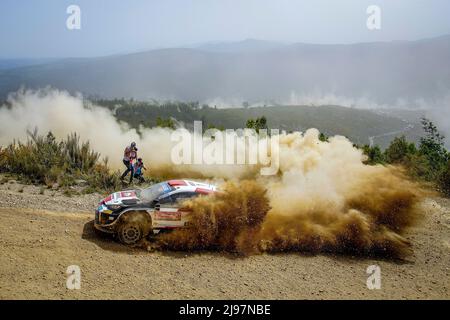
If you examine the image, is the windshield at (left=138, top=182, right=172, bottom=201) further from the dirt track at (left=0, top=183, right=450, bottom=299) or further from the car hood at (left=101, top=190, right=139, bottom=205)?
the dirt track at (left=0, top=183, right=450, bottom=299)

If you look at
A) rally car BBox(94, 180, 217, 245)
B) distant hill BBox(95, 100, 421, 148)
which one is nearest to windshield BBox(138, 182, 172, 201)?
rally car BBox(94, 180, 217, 245)

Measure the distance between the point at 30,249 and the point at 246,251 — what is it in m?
5.94

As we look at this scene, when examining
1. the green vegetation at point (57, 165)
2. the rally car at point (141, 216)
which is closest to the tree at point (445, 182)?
the rally car at point (141, 216)

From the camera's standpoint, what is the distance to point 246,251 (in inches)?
417

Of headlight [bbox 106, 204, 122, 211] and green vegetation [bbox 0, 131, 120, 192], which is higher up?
green vegetation [bbox 0, 131, 120, 192]

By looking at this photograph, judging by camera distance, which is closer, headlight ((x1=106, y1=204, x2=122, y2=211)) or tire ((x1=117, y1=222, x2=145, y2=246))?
tire ((x1=117, y1=222, x2=145, y2=246))

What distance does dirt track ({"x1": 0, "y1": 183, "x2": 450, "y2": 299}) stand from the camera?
822 cm

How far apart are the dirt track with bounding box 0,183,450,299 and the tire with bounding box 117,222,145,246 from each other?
0.92 ft

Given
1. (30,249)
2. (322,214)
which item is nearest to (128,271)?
(30,249)

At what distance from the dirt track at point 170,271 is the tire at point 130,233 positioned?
0.28 m

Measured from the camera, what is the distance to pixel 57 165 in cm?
1670

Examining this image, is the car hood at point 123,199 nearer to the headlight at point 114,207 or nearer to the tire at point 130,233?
the headlight at point 114,207

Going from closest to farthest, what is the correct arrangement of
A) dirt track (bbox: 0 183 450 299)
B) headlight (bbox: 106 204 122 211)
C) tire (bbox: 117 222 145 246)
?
dirt track (bbox: 0 183 450 299) < tire (bbox: 117 222 145 246) < headlight (bbox: 106 204 122 211)
